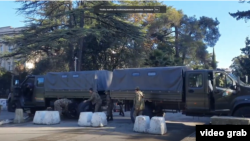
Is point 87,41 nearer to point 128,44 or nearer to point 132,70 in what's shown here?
point 128,44

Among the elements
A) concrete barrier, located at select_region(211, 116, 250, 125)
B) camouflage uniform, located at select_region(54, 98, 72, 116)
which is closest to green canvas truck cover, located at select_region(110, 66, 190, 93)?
camouflage uniform, located at select_region(54, 98, 72, 116)

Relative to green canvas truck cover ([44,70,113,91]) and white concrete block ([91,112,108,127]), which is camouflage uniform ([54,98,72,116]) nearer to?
green canvas truck cover ([44,70,113,91])

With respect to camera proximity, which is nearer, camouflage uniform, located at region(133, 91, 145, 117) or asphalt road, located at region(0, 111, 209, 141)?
asphalt road, located at region(0, 111, 209, 141)

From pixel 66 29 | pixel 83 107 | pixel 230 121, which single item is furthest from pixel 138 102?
pixel 66 29

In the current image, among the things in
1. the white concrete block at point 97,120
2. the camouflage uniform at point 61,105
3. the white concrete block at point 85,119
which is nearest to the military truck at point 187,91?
the white concrete block at point 97,120

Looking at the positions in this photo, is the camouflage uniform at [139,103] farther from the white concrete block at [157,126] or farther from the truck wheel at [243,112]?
the truck wheel at [243,112]

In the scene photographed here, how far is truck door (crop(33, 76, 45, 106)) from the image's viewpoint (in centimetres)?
2000

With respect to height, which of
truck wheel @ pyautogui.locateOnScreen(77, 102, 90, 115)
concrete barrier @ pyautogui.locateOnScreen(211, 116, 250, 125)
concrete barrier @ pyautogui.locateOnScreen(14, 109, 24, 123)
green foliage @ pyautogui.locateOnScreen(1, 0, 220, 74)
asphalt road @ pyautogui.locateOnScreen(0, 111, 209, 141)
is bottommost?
asphalt road @ pyautogui.locateOnScreen(0, 111, 209, 141)

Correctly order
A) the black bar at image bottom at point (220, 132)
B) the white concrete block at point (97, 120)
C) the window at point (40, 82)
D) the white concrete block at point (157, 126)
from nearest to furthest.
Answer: the black bar at image bottom at point (220, 132) < the white concrete block at point (157, 126) < the white concrete block at point (97, 120) < the window at point (40, 82)

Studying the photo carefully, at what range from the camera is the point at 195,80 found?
43.3 ft

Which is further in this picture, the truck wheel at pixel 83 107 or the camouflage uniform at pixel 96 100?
the truck wheel at pixel 83 107

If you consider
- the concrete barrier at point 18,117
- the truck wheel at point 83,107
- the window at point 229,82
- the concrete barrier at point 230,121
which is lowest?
the concrete barrier at point 18,117

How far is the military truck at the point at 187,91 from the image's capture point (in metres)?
12.7

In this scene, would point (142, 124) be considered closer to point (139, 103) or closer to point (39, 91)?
point (139, 103)
